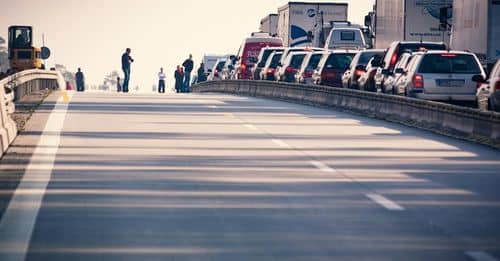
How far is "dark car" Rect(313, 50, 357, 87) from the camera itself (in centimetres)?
4966

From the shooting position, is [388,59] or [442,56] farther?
[388,59]

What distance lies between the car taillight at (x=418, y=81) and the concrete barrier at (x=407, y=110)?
984mm

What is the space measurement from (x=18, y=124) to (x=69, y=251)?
1593 cm

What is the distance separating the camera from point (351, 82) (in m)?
46.2

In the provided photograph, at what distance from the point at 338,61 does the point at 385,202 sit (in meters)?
35.3

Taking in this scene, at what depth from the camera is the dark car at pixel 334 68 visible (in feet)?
163

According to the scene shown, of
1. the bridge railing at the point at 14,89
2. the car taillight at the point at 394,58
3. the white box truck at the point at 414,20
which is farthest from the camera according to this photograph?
the white box truck at the point at 414,20

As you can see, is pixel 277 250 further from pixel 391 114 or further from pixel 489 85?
pixel 391 114

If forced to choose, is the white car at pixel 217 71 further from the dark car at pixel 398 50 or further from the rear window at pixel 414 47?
the rear window at pixel 414 47

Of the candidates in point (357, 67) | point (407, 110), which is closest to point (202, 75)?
point (357, 67)

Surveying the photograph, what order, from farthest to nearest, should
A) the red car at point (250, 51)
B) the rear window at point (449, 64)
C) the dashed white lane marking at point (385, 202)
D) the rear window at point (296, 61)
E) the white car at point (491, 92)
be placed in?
the red car at point (250, 51)
the rear window at point (296, 61)
the rear window at point (449, 64)
the white car at point (491, 92)
the dashed white lane marking at point (385, 202)

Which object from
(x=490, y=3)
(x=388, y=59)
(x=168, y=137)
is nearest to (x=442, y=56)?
(x=490, y=3)

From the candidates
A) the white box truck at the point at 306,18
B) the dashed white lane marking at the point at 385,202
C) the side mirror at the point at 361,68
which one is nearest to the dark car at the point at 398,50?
the side mirror at the point at 361,68

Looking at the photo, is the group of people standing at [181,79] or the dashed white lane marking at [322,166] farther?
the group of people standing at [181,79]
